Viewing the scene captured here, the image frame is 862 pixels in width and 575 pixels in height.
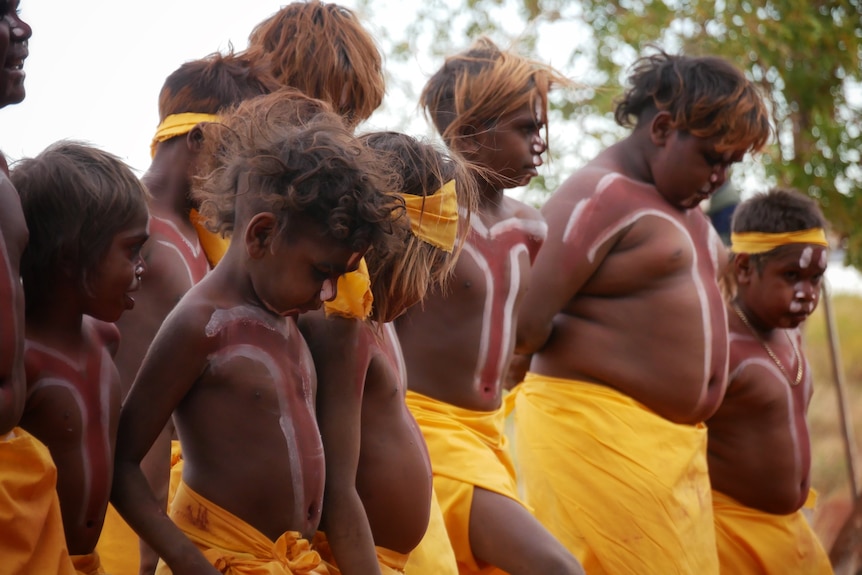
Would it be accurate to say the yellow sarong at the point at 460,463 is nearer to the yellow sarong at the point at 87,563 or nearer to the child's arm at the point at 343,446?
the child's arm at the point at 343,446

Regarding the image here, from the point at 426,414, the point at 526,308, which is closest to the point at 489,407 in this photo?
the point at 426,414

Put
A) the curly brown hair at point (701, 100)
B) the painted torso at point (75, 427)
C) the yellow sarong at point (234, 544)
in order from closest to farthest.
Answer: the painted torso at point (75, 427)
the yellow sarong at point (234, 544)
the curly brown hair at point (701, 100)

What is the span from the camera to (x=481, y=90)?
373cm

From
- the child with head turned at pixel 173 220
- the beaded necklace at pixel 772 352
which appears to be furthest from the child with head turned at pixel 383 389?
the beaded necklace at pixel 772 352

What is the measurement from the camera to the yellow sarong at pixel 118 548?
3006 millimetres

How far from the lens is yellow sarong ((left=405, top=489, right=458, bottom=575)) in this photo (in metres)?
3.05

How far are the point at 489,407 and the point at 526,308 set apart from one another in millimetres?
544

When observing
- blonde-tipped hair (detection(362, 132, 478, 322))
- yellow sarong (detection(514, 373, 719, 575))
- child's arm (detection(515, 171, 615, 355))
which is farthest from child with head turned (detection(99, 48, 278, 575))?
yellow sarong (detection(514, 373, 719, 575))

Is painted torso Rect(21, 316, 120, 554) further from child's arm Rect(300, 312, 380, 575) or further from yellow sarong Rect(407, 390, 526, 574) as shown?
yellow sarong Rect(407, 390, 526, 574)

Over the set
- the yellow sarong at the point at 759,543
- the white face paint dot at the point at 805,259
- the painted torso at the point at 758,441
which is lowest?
the yellow sarong at the point at 759,543

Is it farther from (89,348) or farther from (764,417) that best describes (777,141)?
(89,348)

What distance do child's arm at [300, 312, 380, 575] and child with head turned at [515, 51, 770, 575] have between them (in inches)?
53.7

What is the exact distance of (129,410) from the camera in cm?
248

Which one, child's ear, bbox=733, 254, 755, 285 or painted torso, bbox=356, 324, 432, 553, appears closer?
painted torso, bbox=356, 324, 432, 553
